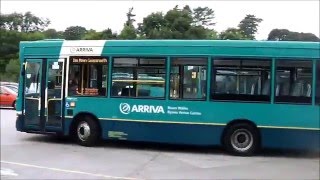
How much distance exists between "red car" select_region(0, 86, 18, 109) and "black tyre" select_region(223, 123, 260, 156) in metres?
14.3

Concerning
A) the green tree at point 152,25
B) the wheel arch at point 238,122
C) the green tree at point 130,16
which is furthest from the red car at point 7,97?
the wheel arch at point 238,122

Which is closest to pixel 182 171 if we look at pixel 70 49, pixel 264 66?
pixel 264 66

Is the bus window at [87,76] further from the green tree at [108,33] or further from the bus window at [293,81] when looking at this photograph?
the green tree at [108,33]

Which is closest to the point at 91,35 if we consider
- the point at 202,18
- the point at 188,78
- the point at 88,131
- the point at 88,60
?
the point at 88,60

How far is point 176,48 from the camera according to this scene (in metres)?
9.34

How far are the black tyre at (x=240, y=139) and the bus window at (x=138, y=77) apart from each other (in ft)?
5.20

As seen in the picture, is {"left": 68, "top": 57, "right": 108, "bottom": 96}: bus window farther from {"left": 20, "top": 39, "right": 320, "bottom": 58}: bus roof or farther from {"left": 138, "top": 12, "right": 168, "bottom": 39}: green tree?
{"left": 138, "top": 12, "right": 168, "bottom": 39}: green tree

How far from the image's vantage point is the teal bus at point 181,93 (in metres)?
8.80

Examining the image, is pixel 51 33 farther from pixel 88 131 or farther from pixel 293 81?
pixel 293 81

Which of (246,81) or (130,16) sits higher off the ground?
(130,16)

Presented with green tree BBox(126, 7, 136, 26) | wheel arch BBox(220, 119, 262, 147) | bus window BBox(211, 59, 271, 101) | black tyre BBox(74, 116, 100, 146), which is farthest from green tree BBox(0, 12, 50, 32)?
green tree BBox(126, 7, 136, 26)

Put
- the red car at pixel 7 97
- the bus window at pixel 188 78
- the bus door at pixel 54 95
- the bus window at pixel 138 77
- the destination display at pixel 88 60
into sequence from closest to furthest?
the bus window at pixel 188 78, the bus window at pixel 138 77, the destination display at pixel 88 60, the bus door at pixel 54 95, the red car at pixel 7 97

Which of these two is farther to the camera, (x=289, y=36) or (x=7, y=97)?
(x=7, y=97)

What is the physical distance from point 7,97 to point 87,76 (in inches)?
512
